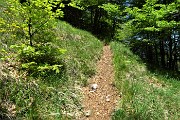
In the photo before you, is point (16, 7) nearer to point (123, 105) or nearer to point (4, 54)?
point (4, 54)

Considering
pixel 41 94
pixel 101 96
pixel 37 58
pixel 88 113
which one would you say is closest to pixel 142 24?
pixel 101 96

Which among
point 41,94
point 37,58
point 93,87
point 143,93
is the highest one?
point 37,58

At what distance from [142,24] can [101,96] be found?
7220mm

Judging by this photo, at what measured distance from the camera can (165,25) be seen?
1541 cm

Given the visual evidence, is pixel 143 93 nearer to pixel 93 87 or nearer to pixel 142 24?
pixel 93 87

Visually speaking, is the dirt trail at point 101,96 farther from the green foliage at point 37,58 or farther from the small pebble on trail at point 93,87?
the green foliage at point 37,58

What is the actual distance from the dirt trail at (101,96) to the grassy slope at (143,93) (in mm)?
341

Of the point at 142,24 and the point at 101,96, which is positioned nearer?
the point at 101,96

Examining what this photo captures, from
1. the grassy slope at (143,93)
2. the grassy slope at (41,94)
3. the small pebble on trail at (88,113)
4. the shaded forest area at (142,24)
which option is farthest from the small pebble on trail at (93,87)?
the shaded forest area at (142,24)

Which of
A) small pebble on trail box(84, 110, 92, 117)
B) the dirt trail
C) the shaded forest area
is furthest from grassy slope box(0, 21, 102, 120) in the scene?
the shaded forest area

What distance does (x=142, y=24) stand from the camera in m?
17.3

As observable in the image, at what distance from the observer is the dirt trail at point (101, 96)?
10.2 metres

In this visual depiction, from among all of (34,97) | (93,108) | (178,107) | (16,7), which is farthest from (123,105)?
(16,7)

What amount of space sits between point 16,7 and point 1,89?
3.08 m
